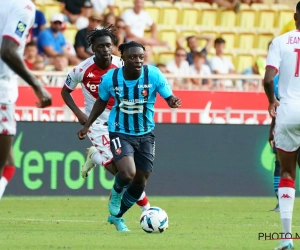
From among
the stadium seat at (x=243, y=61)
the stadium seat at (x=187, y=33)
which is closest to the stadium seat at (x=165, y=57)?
the stadium seat at (x=187, y=33)

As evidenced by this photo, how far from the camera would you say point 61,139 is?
1585 cm

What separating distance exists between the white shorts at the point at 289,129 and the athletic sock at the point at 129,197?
221 cm

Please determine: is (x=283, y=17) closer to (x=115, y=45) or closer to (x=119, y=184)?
(x=115, y=45)

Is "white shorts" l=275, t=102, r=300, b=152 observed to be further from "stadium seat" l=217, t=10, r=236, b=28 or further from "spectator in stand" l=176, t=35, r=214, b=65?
"stadium seat" l=217, t=10, r=236, b=28

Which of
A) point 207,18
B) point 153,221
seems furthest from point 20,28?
point 207,18

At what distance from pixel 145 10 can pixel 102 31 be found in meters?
10.1

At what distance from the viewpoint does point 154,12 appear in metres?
21.6

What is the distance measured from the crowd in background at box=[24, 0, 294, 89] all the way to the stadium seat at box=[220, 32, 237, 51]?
0.69 m

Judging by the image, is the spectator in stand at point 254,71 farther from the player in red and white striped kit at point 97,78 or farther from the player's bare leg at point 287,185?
the player's bare leg at point 287,185

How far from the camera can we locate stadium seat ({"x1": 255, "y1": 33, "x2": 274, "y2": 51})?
2250cm

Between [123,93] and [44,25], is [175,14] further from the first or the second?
[123,93]

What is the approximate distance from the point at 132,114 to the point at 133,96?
20 cm

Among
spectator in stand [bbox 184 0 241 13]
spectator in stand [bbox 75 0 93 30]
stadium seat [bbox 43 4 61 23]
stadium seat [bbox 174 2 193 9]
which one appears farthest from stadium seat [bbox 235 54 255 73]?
stadium seat [bbox 43 4 61 23]

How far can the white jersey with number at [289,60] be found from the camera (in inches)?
328
